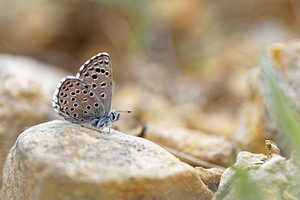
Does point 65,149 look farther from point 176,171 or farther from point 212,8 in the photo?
point 212,8

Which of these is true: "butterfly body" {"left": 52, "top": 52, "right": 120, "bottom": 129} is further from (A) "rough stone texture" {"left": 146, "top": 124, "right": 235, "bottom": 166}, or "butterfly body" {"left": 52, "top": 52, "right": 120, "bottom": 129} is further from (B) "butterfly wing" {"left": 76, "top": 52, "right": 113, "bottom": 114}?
(A) "rough stone texture" {"left": 146, "top": 124, "right": 235, "bottom": 166}

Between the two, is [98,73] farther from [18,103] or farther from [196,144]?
[18,103]

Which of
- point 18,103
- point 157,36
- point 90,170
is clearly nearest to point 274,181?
point 90,170

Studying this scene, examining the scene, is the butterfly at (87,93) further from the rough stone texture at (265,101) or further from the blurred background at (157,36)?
the blurred background at (157,36)

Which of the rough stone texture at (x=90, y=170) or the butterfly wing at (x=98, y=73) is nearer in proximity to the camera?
the rough stone texture at (x=90, y=170)

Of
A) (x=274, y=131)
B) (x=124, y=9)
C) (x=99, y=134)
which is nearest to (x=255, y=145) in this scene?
(x=274, y=131)

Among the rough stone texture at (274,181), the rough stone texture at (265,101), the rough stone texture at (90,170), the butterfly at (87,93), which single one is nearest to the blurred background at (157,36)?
the rough stone texture at (265,101)

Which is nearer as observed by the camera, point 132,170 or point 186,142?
point 132,170
